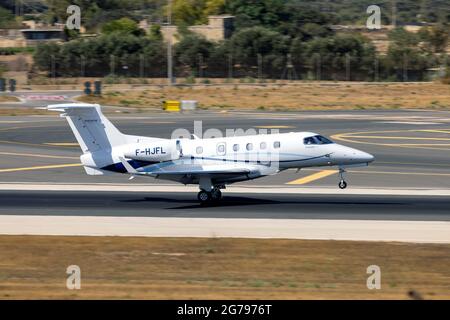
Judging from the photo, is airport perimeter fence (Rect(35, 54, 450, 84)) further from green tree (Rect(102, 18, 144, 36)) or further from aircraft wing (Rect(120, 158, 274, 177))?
aircraft wing (Rect(120, 158, 274, 177))

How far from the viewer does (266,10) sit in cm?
16612

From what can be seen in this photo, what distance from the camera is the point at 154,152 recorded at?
34.1 metres

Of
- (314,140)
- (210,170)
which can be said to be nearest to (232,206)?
(210,170)

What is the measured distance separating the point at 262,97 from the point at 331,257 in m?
70.3

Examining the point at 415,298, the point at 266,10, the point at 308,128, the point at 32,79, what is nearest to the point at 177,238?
the point at 415,298

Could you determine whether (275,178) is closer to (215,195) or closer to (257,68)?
(215,195)

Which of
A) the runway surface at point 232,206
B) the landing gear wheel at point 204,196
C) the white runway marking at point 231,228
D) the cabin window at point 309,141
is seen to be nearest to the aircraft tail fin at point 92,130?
the runway surface at point 232,206

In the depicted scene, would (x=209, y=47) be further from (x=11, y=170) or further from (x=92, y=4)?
(x=11, y=170)

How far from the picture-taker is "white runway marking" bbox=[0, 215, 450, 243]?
91.8 ft

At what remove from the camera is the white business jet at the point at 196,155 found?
34.0 meters

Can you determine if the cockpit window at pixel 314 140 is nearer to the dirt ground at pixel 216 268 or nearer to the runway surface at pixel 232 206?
the runway surface at pixel 232 206

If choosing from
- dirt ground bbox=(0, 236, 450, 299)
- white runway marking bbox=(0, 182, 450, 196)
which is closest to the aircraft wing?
white runway marking bbox=(0, 182, 450, 196)

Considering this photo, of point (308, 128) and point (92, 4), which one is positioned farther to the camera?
point (92, 4)
